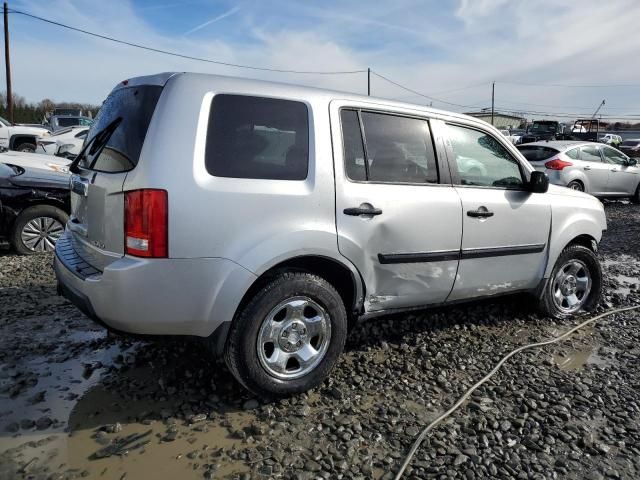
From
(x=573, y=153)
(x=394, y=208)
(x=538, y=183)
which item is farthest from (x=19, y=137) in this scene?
(x=538, y=183)

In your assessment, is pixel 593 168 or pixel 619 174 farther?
pixel 619 174

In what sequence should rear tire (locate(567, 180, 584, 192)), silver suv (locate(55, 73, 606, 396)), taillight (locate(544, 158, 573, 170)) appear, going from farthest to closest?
1. rear tire (locate(567, 180, 584, 192))
2. taillight (locate(544, 158, 573, 170))
3. silver suv (locate(55, 73, 606, 396))

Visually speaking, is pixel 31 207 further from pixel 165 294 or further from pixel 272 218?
pixel 272 218

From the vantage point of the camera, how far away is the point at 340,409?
3146mm

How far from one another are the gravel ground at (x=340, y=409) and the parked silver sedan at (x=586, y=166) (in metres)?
7.72

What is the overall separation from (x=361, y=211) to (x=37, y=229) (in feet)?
16.3

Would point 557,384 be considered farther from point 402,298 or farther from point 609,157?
point 609,157

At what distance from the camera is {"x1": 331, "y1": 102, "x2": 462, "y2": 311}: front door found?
3279mm

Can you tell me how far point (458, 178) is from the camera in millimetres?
3863

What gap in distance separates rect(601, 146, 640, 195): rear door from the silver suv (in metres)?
10.1

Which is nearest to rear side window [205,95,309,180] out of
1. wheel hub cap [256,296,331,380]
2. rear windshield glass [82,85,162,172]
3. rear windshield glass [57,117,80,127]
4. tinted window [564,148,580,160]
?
rear windshield glass [82,85,162,172]

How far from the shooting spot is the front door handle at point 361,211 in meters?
3.22

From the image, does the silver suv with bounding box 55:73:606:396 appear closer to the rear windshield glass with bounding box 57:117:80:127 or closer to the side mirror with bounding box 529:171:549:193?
the side mirror with bounding box 529:171:549:193

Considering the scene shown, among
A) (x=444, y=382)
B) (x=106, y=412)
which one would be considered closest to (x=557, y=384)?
(x=444, y=382)
